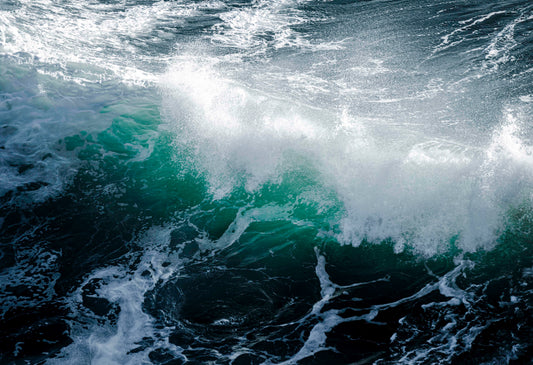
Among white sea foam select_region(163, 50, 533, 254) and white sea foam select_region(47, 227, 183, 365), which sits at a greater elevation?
white sea foam select_region(163, 50, 533, 254)

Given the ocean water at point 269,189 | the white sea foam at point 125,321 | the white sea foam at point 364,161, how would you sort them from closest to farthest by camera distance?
the white sea foam at point 125,321 → the ocean water at point 269,189 → the white sea foam at point 364,161

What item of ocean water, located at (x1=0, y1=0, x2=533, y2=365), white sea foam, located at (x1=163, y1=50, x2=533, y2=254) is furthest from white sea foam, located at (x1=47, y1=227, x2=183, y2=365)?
white sea foam, located at (x1=163, y1=50, x2=533, y2=254)

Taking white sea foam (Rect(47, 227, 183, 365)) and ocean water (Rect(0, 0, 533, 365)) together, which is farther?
ocean water (Rect(0, 0, 533, 365))

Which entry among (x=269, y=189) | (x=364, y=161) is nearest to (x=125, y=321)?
(x=269, y=189)

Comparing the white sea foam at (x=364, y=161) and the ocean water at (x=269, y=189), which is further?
the white sea foam at (x=364, y=161)

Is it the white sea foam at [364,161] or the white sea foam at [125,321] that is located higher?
the white sea foam at [364,161]

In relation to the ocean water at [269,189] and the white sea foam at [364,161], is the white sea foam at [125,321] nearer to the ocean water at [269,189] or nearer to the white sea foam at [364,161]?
the ocean water at [269,189]

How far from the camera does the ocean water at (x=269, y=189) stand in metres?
7.33

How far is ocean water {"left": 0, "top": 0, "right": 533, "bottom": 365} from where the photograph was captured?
24.0ft

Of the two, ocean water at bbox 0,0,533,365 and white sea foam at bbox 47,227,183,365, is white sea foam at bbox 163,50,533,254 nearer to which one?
ocean water at bbox 0,0,533,365

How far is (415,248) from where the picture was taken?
29.6ft

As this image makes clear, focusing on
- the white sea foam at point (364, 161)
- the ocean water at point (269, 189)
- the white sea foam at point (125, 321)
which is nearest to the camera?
the white sea foam at point (125, 321)

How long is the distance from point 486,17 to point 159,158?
1411 cm

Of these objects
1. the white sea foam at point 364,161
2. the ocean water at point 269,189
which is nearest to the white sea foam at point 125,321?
the ocean water at point 269,189
